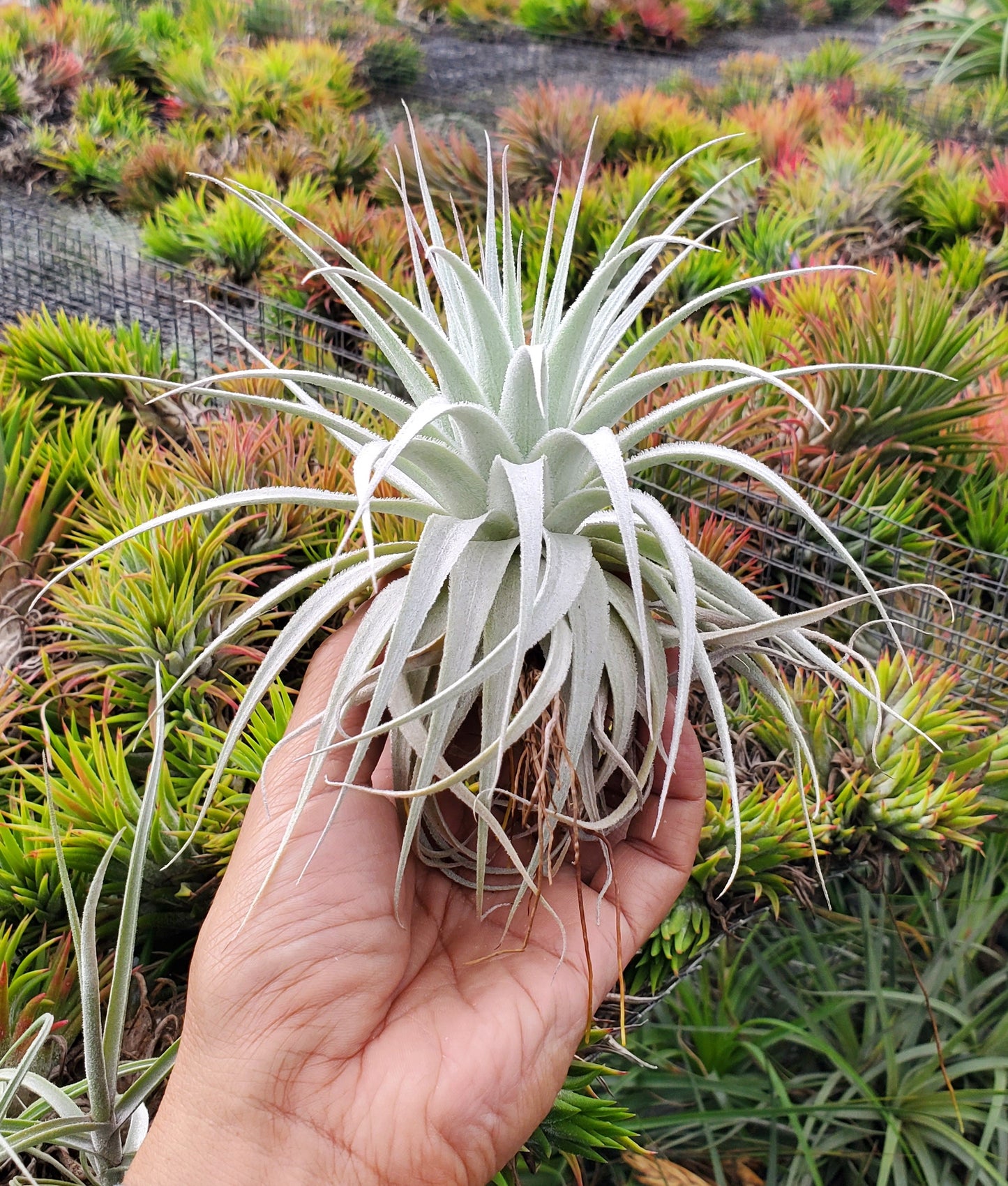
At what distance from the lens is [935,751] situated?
177 centimetres

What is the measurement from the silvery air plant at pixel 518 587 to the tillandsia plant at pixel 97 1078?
24cm

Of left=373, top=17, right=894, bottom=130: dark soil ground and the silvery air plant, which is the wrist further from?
left=373, top=17, right=894, bottom=130: dark soil ground

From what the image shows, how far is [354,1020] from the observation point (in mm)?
1041

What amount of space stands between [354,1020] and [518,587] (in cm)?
51

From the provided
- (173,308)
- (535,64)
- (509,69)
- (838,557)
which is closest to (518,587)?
(838,557)

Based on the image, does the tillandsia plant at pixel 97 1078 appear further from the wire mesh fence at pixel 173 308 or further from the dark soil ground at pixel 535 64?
the dark soil ground at pixel 535 64

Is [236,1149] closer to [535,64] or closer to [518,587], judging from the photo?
[518,587]

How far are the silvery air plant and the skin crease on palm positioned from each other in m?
0.07

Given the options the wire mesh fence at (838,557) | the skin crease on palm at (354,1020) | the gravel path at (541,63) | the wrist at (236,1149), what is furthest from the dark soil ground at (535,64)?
the wrist at (236,1149)

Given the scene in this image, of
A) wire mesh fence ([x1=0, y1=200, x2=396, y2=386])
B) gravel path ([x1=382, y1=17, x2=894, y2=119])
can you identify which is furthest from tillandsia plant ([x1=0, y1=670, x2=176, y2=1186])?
gravel path ([x1=382, y1=17, x2=894, y2=119])

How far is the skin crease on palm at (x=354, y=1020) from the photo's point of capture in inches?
38.9

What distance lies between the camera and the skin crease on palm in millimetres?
988

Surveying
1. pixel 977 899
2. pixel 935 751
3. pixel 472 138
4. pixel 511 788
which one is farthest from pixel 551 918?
pixel 472 138

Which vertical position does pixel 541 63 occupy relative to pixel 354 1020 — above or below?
above
